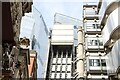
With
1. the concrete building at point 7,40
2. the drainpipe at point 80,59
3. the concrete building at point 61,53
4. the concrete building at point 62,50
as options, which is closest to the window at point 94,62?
the drainpipe at point 80,59

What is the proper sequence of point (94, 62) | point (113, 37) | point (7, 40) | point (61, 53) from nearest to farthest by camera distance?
1. point (7, 40)
2. point (113, 37)
3. point (94, 62)
4. point (61, 53)

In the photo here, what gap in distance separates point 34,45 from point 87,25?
8669mm

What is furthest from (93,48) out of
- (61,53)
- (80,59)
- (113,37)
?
(113,37)

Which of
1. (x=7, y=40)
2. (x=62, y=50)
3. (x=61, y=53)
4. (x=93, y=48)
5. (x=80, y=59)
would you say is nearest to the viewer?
(x=7, y=40)

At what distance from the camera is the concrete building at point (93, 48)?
37.8m

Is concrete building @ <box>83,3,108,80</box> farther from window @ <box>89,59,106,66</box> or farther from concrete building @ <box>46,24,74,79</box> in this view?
concrete building @ <box>46,24,74,79</box>

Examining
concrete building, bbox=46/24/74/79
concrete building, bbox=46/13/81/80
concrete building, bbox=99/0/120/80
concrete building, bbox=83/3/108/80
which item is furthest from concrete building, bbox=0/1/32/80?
concrete building, bbox=46/24/74/79

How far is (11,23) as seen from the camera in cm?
1308

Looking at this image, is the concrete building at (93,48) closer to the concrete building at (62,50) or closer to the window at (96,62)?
the window at (96,62)

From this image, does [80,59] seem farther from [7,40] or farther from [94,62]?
Result: [7,40]

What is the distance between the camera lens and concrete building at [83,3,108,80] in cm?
3781

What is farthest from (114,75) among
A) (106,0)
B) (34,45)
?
(34,45)

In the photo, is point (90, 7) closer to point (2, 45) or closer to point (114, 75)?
point (114, 75)

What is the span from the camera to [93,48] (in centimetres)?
4103
